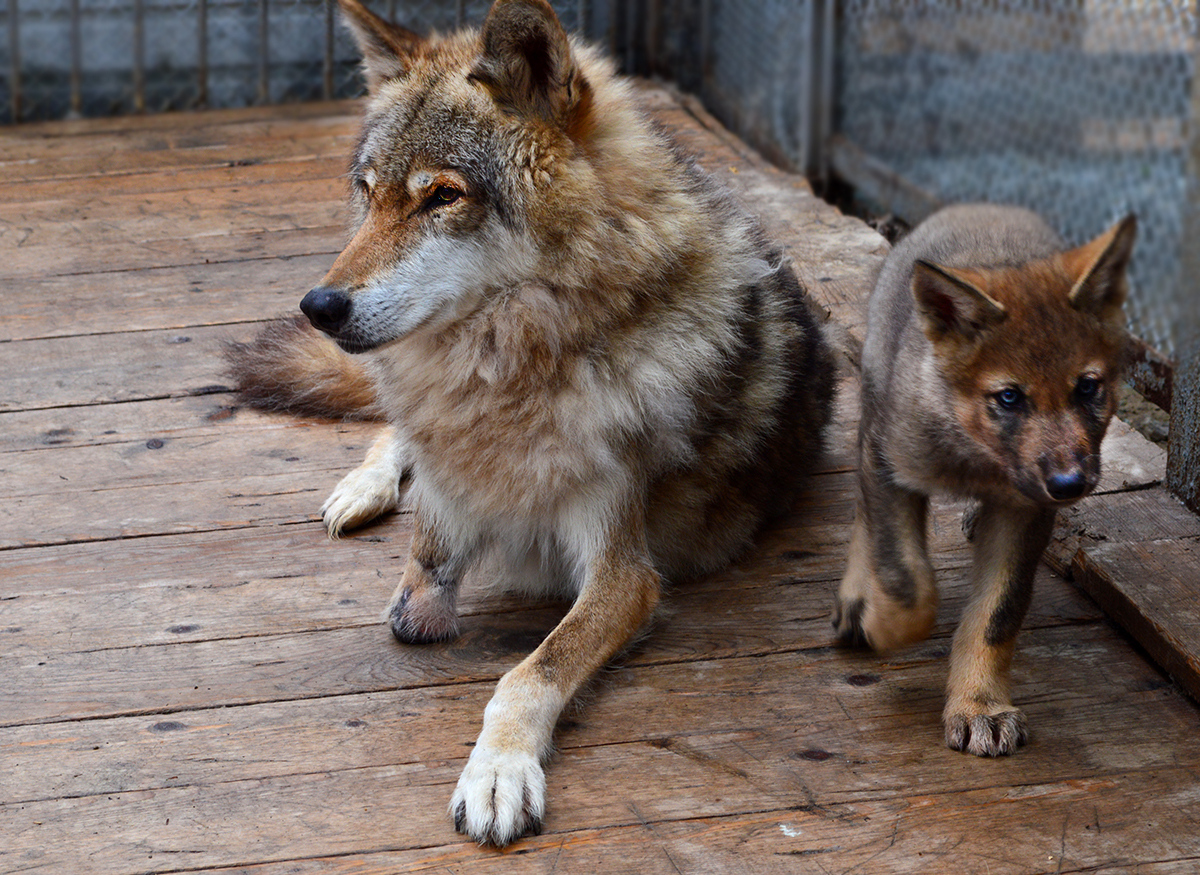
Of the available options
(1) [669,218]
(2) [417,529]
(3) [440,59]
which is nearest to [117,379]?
(2) [417,529]

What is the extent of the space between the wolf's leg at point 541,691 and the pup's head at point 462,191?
63 centimetres

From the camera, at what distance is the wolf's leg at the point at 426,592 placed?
2.65 metres

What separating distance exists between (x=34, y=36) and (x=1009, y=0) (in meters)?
4.78

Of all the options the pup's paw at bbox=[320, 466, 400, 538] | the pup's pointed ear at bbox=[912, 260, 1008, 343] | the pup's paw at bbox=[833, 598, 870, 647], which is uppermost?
the pup's pointed ear at bbox=[912, 260, 1008, 343]

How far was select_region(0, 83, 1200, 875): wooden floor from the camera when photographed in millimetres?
2049

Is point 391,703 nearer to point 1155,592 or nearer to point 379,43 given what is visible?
point 379,43

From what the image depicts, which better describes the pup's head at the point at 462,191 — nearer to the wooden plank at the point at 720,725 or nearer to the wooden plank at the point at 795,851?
the wooden plank at the point at 720,725

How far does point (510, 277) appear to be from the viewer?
2.48m

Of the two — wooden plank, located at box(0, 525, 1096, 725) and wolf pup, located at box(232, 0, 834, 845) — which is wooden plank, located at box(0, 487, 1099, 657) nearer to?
wooden plank, located at box(0, 525, 1096, 725)

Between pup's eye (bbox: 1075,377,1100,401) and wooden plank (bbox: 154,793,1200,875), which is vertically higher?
pup's eye (bbox: 1075,377,1100,401)

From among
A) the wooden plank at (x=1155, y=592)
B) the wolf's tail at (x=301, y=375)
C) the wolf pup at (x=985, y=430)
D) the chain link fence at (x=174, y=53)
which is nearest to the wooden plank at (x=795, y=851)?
the wolf pup at (x=985, y=430)

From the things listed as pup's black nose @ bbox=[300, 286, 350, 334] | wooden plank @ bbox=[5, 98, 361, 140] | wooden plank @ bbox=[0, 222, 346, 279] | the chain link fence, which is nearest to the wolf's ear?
pup's black nose @ bbox=[300, 286, 350, 334]

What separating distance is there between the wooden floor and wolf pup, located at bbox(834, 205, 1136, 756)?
156 millimetres

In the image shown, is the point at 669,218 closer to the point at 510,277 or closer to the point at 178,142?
the point at 510,277
